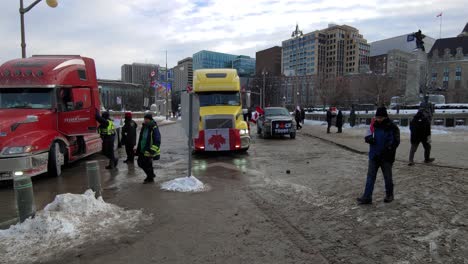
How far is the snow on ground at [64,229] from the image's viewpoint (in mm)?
4664

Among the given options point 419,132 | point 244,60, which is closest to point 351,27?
point 244,60

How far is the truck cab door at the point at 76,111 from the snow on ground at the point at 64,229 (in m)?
5.01

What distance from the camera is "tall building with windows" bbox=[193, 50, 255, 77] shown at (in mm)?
94312

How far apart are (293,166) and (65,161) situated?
7.17 m

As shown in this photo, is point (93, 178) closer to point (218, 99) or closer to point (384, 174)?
point (384, 174)

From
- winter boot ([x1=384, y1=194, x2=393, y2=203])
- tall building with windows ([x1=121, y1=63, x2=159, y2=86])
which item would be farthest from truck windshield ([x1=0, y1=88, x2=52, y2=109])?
tall building with windows ([x1=121, y1=63, x2=159, y2=86])

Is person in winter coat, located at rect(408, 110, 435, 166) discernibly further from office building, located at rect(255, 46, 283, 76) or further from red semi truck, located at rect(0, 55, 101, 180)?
office building, located at rect(255, 46, 283, 76)

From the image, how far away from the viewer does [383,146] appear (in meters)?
6.36

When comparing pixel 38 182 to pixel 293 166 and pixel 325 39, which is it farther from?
pixel 325 39

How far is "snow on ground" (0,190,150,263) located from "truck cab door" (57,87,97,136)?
5.01 meters

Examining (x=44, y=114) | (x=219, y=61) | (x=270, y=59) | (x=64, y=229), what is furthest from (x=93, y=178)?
(x=270, y=59)

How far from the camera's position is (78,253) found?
184 inches

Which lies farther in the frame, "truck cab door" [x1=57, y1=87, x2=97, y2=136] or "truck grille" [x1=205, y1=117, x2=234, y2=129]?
"truck grille" [x1=205, y1=117, x2=234, y2=129]

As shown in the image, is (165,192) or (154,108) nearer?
(165,192)
